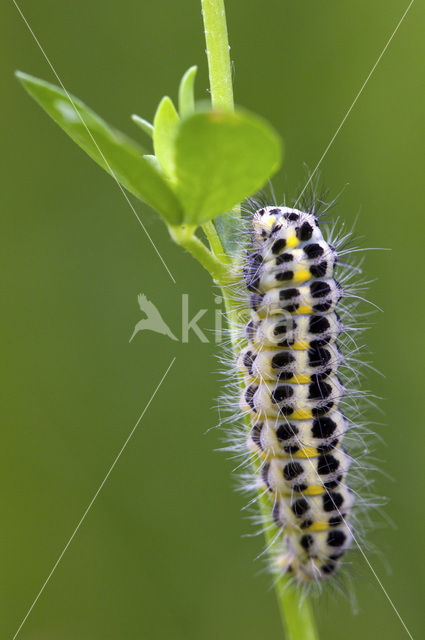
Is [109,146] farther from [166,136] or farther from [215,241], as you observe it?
[215,241]

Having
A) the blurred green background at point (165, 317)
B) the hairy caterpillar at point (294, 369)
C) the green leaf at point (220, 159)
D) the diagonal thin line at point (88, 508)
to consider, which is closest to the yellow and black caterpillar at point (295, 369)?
the hairy caterpillar at point (294, 369)

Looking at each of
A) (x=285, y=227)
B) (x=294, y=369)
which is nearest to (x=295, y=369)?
(x=294, y=369)

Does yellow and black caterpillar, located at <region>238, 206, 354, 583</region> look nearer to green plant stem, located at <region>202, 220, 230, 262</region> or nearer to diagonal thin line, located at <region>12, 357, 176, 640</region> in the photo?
green plant stem, located at <region>202, 220, 230, 262</region>

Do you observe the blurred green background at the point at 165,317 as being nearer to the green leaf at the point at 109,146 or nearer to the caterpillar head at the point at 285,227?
the caterpillar head at the point at 285,227

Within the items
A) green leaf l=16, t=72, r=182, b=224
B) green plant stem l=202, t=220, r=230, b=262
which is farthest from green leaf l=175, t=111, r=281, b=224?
green plant stem l=202, t=220, r=230, b=262

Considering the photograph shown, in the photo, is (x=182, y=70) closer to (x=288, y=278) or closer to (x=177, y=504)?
(x=177, y=504)
